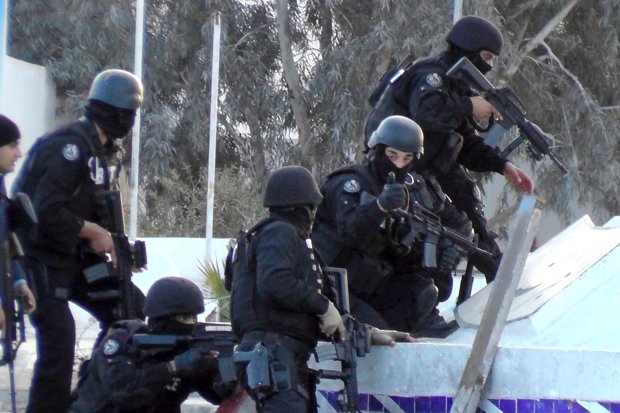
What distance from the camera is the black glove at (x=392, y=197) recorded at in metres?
4.28

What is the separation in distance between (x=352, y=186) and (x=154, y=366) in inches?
42.6

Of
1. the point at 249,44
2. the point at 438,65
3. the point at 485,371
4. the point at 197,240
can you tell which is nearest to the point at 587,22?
the point at 249,44

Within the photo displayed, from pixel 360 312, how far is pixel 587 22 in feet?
41.1

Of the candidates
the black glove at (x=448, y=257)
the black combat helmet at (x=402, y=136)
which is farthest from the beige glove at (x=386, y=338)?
the black combat helmet at (x=402, y=136)

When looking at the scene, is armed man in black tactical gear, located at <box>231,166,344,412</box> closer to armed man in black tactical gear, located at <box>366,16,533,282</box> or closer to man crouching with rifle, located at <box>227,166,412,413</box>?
man crouching with rifle, located at <box>227,166,412,413</box>

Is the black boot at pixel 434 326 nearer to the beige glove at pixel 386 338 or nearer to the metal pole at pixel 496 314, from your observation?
the beige glove at pixel 386 338

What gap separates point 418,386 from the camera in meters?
3.25

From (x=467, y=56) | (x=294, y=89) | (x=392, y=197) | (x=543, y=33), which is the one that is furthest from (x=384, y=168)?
(x=543, y=33)

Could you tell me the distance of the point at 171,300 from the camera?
4.13 metres

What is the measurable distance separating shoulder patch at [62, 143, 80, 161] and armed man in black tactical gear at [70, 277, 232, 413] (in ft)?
2.27

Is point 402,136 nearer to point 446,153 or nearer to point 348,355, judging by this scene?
point 446,153

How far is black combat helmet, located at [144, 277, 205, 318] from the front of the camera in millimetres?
4121

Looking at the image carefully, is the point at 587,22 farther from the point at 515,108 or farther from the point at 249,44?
the point at 515,108

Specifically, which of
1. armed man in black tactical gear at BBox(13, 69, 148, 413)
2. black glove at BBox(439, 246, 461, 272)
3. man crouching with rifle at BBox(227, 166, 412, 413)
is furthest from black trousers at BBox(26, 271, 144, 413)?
black glove at BBox(439, 246, 461, 272)
